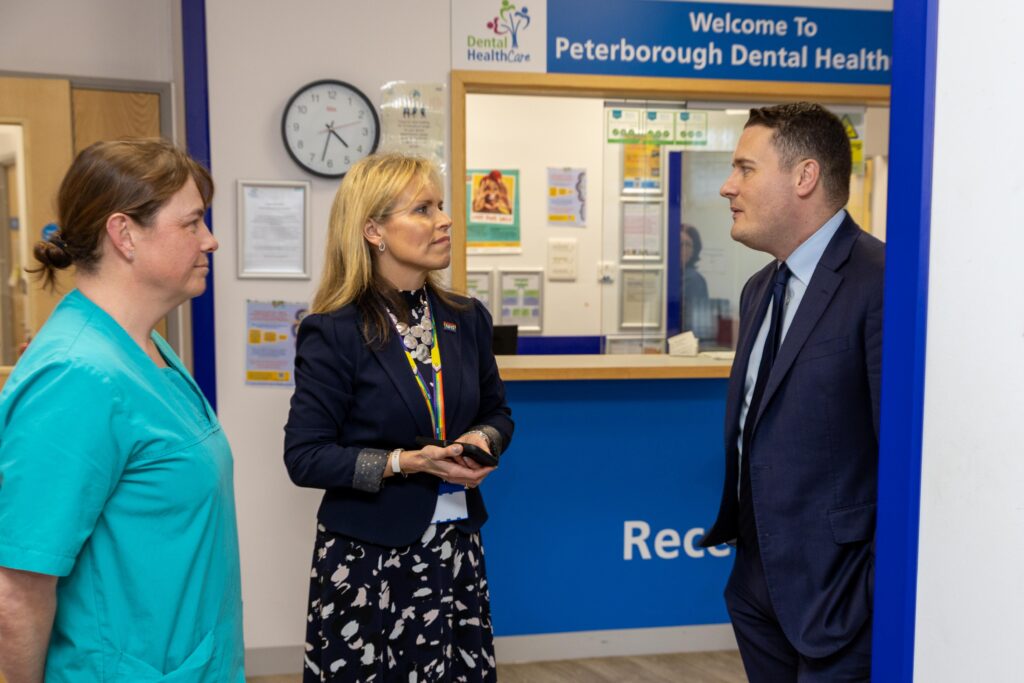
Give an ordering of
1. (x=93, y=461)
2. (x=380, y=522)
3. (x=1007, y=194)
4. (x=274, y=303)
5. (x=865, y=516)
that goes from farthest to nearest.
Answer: (x=274, y=303), (x=380, y=522), (x=865, y=516), (x=93, y=461), (x=1007, y=194)

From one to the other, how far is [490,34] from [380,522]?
200cm

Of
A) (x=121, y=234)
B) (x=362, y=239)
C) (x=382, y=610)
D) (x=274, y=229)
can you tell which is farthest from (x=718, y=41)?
(x=121, y=234)

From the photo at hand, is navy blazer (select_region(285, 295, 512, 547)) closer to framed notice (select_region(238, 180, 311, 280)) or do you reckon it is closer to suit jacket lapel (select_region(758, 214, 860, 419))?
suit jacket lapel (select_region(758, 214, 860, 419))

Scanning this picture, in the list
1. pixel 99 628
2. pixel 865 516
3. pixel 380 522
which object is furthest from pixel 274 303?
pixel 865 516

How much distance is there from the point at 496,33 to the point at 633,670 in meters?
2.42

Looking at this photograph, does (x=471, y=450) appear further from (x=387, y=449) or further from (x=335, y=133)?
(x=335, y=133)

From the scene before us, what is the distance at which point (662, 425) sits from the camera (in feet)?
10.8

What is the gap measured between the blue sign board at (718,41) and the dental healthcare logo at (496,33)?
7 centimetres

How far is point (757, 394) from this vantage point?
66.2 inches

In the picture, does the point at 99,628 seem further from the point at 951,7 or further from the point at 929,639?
the point at 951,7

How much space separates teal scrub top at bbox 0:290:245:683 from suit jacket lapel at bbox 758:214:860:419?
0.99 metres

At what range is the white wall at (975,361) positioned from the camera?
2.73 feet

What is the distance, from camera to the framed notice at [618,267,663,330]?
207 inches

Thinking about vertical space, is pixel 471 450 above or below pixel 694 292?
below
